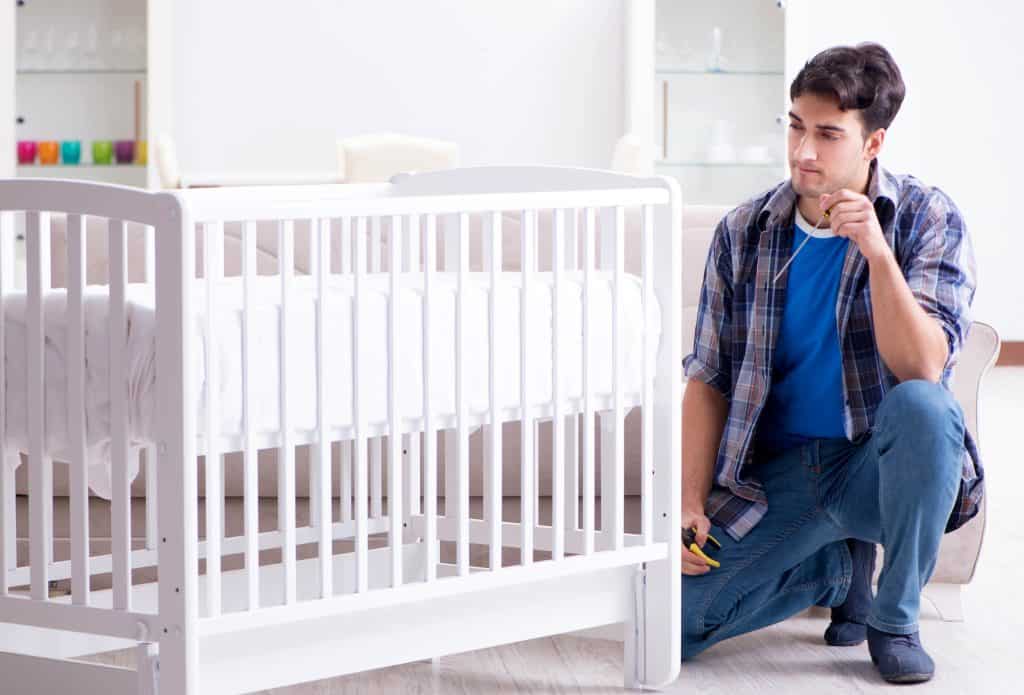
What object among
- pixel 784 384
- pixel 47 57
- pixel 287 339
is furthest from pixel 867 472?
pixel 47 57

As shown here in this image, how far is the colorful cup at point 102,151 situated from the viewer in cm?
513

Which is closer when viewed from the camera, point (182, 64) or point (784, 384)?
point (784, 384)

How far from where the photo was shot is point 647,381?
6.17 feet

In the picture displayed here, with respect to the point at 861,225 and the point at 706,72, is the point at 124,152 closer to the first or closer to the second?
the point at 706,72

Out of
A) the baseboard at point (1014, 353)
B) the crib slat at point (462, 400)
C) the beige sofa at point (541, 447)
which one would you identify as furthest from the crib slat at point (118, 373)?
the baseboard at point (1014, 353)

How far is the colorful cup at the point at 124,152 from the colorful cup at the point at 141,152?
0.02 m

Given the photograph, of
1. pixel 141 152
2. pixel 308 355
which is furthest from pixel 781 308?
pixel 141 152

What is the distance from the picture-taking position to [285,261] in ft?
5.11

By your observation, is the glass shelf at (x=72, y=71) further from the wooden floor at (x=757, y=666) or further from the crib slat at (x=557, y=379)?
the crib slat at (x=557, y=379)

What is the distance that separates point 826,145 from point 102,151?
3682 millimetres

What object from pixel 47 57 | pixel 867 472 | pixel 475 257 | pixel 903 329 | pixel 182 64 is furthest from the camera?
pixel 182 64

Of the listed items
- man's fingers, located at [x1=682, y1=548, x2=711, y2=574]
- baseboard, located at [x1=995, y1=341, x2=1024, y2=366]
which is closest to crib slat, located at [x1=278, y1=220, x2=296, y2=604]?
man's fingers, located at [x1=682, y1=548, x2=711, y2=574]

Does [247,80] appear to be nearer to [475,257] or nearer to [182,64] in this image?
[182,64]

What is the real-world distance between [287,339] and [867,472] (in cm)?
88
